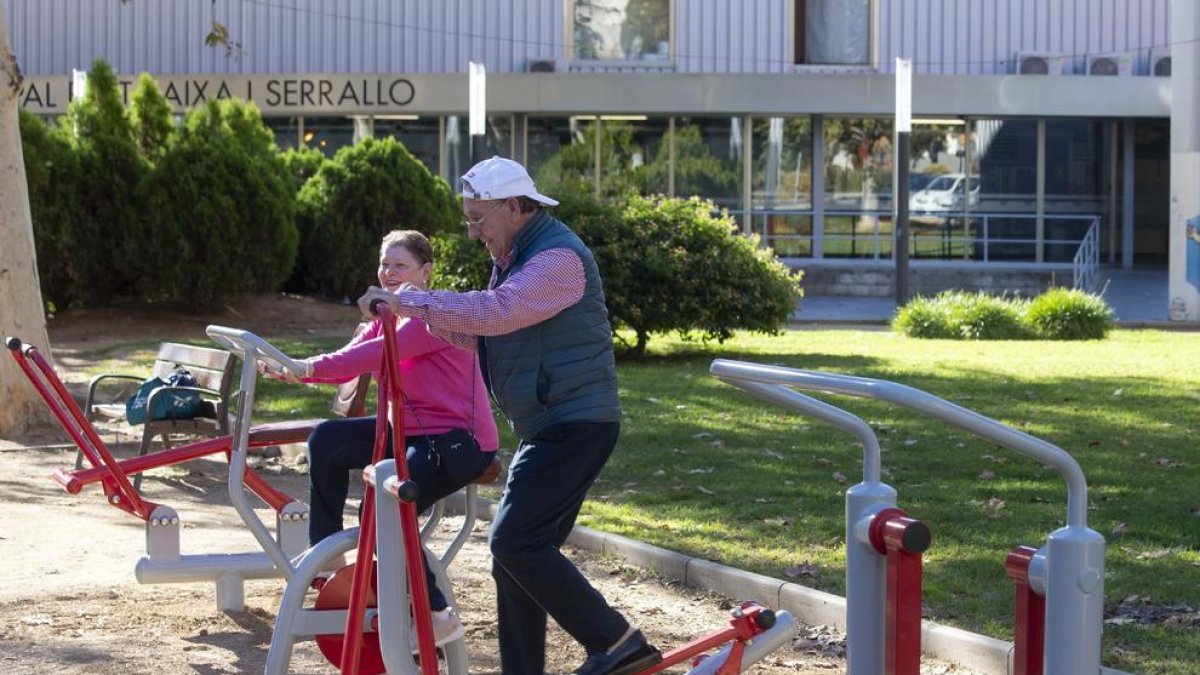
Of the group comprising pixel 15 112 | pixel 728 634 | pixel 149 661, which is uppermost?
pixel 15 112

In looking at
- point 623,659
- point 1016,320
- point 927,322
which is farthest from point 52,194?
point 623,659

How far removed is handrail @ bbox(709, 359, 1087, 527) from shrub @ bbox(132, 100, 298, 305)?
17.2 m

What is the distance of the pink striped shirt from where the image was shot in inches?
179

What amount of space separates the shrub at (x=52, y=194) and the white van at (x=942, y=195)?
17578 mm

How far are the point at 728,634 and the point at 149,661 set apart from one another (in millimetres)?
2373

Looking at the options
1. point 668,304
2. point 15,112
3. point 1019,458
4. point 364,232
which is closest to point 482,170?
point 1019,458

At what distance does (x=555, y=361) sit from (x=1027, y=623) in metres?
1.71

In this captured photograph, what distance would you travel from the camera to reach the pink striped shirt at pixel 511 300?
454 centimetres

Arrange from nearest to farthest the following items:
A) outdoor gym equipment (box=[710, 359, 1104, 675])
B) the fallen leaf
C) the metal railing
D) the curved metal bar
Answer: outdoor gym equipment (box=[710, 359, 1104, 675])
the curved metal bar
the fallen leaf
the metal railing

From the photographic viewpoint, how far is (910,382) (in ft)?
45.5

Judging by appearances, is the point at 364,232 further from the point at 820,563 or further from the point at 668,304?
the point at 820,563

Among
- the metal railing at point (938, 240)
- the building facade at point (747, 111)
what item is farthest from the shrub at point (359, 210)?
the metal railing at point (938, 240)

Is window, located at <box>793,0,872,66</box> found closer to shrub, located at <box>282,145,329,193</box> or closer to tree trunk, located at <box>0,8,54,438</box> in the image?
shrub, located at <box>282,145,329,193</box>

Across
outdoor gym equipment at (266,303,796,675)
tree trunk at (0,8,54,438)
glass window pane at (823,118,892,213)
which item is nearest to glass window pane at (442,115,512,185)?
glass window pane at (823,118,892,213)
